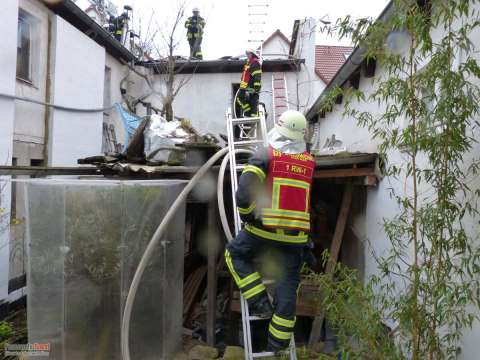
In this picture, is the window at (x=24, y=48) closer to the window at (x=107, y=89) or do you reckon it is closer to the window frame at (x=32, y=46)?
the window frame at (x=32, y=46)

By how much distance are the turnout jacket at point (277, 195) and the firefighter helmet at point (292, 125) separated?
16 cm

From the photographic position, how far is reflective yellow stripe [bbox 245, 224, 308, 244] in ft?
10.8

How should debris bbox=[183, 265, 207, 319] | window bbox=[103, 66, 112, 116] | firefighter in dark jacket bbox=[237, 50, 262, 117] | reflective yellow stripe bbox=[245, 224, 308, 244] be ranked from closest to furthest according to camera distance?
1. reflective yellow stripe bbox=[245, 224, 308, 244]
2. debris bbox=[183, 265, 207, 319]
3. firefighter in dark jacket bbox=[237, 50, 262, 117]
4. window bbox=[103, 66, 112, 116]

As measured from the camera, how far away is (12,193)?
654cm

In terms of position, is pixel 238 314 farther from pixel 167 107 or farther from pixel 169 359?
pixel 167 107

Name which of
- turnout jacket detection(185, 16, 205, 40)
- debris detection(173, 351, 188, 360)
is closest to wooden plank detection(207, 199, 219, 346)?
debris detection(173, 351, 188, 360)

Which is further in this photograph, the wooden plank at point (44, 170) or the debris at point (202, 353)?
the debris at point (202, 353)

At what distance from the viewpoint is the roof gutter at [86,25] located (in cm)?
788

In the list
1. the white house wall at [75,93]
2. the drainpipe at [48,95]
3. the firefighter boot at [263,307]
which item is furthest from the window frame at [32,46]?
the firefighter boot at [263,307]

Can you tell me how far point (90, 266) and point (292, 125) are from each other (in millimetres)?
2356

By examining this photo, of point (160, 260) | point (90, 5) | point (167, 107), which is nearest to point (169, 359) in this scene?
point (160, 260)

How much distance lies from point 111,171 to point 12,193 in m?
1.97

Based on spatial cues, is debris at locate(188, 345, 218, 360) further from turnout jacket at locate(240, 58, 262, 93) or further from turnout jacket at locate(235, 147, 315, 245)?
turnout jacket at locate(240, 58, 262, 93)

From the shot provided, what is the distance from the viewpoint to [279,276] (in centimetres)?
341
